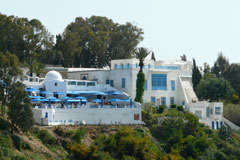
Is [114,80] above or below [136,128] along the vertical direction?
above

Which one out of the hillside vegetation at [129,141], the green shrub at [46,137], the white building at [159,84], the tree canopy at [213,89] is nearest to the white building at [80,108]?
the hillside vegetation at [129,141]

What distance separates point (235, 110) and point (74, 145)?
1293 inches

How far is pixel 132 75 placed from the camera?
243 feet

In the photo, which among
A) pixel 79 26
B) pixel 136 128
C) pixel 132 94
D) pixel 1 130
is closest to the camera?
pixel 1 130

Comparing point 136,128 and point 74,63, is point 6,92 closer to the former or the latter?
point 136,128

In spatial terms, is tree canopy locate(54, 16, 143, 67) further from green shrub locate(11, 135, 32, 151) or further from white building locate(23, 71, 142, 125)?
green shrub locate(11, 135, 32, 151)

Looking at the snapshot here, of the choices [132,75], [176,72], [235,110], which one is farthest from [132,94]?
[235,110]

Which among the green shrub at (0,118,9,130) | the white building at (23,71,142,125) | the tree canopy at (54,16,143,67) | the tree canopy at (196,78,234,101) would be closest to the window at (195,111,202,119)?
the tree canopy at (196,78,234,101)

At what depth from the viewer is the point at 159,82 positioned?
75938 millimetres

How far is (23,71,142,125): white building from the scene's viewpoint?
194 feet

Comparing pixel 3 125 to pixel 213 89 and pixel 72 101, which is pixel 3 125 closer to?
pixel 72 101

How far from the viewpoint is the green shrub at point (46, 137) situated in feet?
174

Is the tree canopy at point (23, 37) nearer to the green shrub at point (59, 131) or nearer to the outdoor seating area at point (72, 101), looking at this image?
the outdoor seating area at point (72, 101)

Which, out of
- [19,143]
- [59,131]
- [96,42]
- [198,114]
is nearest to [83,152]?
[19,143]
